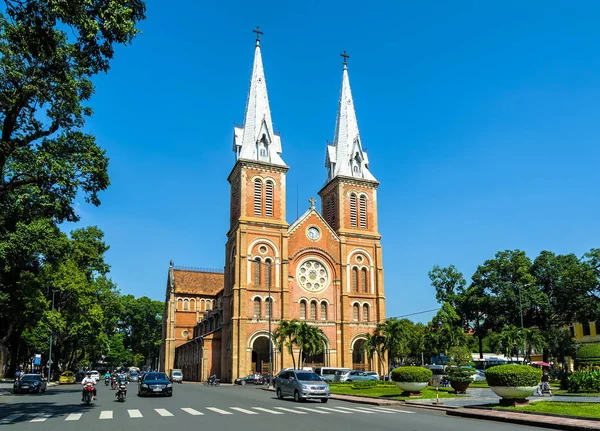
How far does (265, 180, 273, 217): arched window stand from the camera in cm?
5900

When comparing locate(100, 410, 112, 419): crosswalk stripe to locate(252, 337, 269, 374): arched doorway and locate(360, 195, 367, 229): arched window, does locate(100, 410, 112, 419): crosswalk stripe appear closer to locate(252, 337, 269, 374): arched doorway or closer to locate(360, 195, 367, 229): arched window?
locate(252, 337, 269, 374): arched doorway

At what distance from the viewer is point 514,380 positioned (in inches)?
758

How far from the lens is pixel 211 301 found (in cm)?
8850

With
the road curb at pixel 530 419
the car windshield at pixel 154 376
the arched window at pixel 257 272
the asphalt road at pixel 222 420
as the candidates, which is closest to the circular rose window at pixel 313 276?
the arched window at pixel 257 272

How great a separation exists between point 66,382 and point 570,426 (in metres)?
52.5

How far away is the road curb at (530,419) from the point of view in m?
14.3

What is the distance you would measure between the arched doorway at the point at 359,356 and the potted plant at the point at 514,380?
127ft

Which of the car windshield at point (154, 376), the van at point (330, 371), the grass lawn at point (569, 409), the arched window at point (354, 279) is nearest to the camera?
the grass lawn at point (569, 409)

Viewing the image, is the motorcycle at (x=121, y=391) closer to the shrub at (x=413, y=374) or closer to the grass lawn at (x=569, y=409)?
the shrub at (x=413, y=374)

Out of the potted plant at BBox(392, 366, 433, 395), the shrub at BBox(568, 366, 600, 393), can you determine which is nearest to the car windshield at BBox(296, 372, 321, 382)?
the potted plant at BBox(392, 366, 433, 395)

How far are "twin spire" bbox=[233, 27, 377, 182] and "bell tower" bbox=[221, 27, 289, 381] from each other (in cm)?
11

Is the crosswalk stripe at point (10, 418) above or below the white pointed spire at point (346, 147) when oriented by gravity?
below

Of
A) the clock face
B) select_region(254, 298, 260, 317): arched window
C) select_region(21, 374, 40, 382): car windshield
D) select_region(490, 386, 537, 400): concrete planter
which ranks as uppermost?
the clock face

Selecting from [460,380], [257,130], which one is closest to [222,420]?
[460,380]
